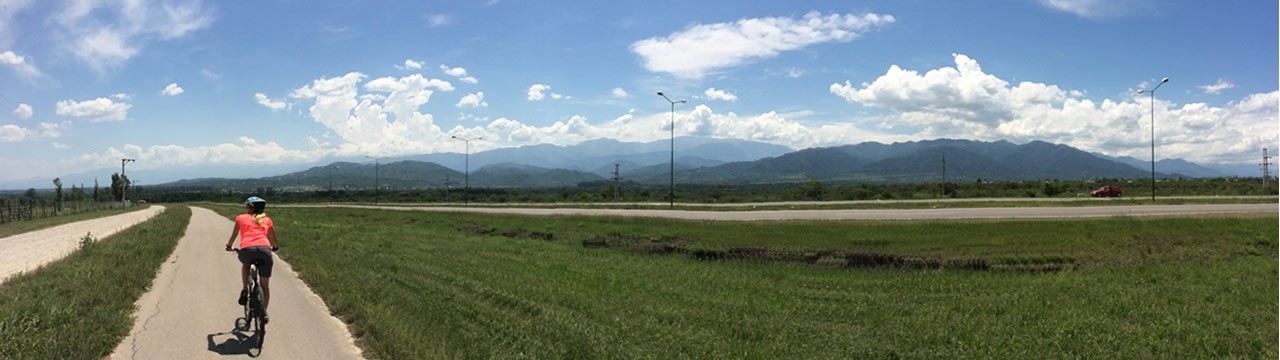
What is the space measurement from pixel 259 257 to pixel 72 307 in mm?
3710

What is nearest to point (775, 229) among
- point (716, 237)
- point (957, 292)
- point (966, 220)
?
point (716, 237)

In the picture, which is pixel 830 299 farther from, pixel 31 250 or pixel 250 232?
pixel 31 250

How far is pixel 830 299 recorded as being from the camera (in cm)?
1400

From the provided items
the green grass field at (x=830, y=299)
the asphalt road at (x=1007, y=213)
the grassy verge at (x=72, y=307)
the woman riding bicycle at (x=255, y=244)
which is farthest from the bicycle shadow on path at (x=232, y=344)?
the asphalt road at (x=1007, y=213)

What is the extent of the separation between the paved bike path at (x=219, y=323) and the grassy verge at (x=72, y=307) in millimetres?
283

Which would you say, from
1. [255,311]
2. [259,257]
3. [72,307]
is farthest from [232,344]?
[72,307]

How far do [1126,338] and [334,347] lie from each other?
36.6 ft

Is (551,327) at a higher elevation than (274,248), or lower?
lower

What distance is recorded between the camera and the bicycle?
31.6 feet

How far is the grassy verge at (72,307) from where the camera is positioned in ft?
28.8

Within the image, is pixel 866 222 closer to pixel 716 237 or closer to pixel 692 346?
pixel 716 237

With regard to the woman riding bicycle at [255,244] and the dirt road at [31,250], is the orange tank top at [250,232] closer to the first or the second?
the woman riding bicycle at [255,244]

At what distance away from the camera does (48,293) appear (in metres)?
13.4

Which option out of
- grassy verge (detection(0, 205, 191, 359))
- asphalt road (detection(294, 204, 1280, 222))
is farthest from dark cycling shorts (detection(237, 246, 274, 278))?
asphalt road (detection(294, 204, 1280, 222))
